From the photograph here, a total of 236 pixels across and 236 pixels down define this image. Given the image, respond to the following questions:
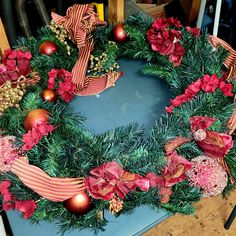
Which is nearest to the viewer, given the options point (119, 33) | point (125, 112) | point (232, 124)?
point (232, 124)

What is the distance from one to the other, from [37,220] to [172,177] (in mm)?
275

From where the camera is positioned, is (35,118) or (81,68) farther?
(81,68)

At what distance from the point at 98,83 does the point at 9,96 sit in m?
0.25

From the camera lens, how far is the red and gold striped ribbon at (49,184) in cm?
65

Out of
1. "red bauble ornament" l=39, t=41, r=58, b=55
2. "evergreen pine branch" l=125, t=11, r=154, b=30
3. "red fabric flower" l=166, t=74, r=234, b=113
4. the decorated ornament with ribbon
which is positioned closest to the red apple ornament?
"red bauble ornament" l=39, t=41, r=58, b=55

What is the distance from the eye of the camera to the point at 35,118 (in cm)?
72

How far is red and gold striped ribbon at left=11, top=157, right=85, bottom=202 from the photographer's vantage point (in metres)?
0.65

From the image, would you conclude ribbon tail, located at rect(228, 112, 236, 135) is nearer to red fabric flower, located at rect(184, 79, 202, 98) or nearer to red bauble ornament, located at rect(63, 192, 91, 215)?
red fabric flower, located at rect(184, 79, 202, 98)

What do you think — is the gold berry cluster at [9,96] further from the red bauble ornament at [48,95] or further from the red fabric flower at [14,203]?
the red fabric flower at [14,203]

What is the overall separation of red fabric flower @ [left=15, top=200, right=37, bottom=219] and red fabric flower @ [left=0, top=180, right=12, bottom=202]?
0.03 meters

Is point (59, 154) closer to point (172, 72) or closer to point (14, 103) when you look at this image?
point (14, 103)

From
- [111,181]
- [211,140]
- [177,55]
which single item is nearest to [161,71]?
[177,55]

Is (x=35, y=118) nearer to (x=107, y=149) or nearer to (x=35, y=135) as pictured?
(x=35, y=135)

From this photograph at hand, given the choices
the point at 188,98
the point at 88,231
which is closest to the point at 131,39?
the point at 188,98
